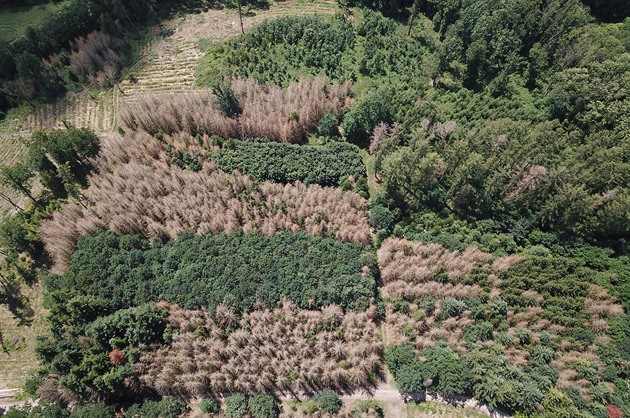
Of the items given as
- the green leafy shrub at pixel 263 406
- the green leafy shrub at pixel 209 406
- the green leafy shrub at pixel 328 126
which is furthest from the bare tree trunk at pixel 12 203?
the green leafy shrub at pixel 328 126

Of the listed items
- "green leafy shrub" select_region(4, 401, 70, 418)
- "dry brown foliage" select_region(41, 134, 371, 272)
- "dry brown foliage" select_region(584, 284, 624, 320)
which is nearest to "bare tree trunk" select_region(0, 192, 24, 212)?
"dry brown foliage" select_region(41, 134, 371, 272)

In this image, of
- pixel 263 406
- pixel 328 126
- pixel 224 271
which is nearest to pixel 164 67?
pixel 328 126

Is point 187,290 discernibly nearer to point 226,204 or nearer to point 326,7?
point 226,204

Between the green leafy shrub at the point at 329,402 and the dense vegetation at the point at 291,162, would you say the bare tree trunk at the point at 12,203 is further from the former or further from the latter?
the green leafy shrub at the point at 329,402

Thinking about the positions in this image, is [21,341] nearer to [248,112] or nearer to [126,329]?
[126,329]

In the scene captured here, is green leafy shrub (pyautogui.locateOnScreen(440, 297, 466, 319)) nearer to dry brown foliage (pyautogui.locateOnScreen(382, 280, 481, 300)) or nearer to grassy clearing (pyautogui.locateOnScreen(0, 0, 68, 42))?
dry brown foliage (pyautogui.locateOnScreen(382, 280, 481, 300))

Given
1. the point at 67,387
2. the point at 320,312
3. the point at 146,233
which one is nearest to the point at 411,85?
the point at 320,312
